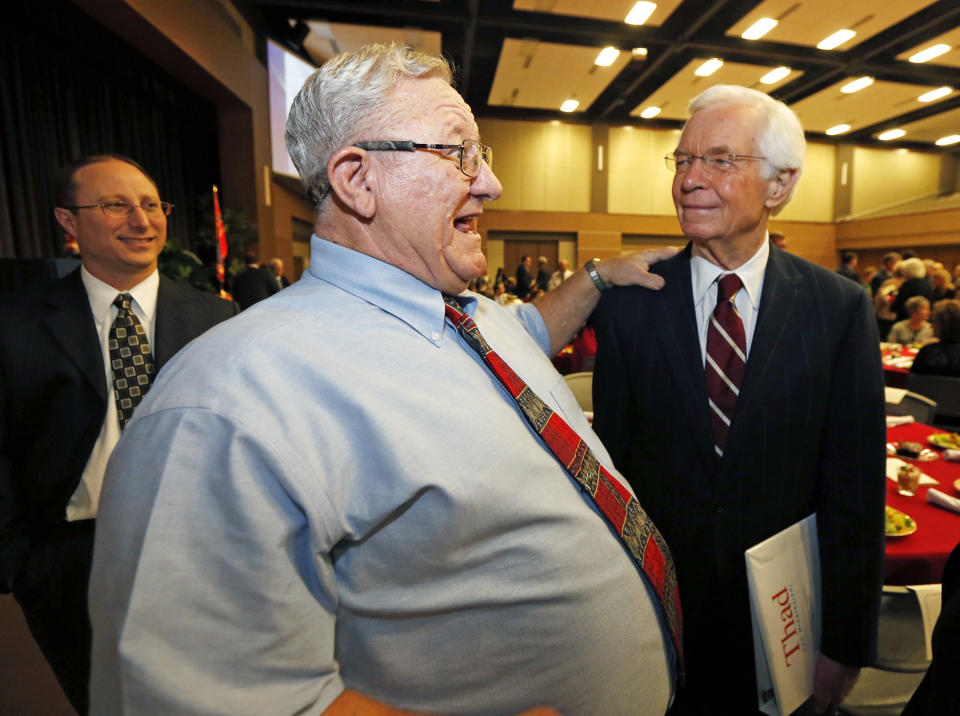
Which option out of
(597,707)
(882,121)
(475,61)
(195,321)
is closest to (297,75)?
(475,61)

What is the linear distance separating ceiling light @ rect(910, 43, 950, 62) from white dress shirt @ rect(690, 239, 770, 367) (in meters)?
11.0

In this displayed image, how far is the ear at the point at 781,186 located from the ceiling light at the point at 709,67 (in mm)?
9650

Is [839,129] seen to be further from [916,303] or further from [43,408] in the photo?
[43,408]

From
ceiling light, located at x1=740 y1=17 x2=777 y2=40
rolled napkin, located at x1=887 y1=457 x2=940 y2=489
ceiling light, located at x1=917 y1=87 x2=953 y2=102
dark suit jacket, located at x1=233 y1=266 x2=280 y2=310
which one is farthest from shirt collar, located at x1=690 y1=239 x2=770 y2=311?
ceiling light, located at x1=917 y1=87 x2=953 y2=102

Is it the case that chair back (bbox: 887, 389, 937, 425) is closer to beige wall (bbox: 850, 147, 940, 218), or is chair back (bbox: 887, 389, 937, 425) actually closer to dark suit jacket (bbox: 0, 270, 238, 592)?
dark suit jacket (bbox: 0, 270, 238, 592)

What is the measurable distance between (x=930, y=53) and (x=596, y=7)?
6.23m

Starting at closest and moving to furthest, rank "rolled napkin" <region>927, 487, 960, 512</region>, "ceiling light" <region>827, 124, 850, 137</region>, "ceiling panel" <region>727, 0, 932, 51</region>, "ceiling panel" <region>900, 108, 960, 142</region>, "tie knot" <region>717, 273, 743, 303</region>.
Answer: "tie knot" <region>717, 273, 743, 303</region>, "rolled napkin" <region>927, 487, 960, 512</region>, "ceiling panel" <region>727, 0, 932, 51</region>, "ceiling panel" <region>900, 108, 960, 142</region>, "ceiling light" <region>827, 124, 850, 137</region>

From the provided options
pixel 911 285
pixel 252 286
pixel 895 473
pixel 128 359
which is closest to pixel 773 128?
pixel 895 473

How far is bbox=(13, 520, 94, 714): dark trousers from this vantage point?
1347mm

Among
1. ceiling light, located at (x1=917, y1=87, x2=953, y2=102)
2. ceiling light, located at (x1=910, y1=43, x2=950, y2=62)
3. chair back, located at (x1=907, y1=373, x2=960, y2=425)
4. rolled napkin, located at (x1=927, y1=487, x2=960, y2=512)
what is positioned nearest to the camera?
rolled napkin, located at (x1=927, y1=487, x2=960, y2=512)

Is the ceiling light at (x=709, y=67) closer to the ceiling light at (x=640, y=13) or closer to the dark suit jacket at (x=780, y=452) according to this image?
the ceiling light at (x=640, y=13)

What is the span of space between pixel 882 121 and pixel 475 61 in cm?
1119

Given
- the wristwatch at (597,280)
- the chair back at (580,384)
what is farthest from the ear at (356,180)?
the chair back at (580,384)

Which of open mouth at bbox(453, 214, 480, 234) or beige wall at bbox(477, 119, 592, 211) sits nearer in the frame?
open mouth at bbox(453, 214, 480, 234)
